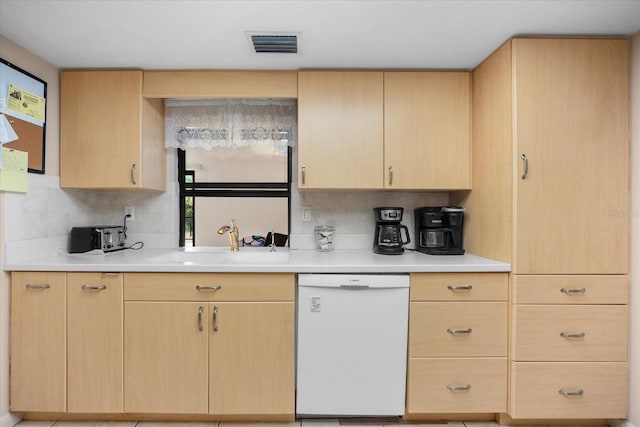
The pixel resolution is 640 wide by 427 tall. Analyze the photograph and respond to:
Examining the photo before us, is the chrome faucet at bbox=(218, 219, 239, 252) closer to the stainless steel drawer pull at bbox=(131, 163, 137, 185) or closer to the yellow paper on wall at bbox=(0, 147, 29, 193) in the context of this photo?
the stainless steel drawer pull at bbox=(131, 163, 137, 185)

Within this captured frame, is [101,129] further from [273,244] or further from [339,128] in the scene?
[339,128]

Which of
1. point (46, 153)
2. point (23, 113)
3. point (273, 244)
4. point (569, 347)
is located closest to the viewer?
point (569, 347)

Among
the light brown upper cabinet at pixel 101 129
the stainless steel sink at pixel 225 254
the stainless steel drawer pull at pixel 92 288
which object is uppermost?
the light brown upper cabinet at pixel 101 129

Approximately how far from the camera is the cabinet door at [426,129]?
235cm

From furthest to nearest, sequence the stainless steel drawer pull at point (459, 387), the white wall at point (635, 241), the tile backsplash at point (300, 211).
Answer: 1. the tile backsplash at point (300, 211)
2. the stainless steel drawer pull at point (459, 387)
3. the white wall at point (635, 241)

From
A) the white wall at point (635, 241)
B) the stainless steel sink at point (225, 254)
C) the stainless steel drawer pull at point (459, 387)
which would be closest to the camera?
the white wall at point (635, 241)

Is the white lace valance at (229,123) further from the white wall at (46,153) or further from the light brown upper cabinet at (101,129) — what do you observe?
the white wall at (46,153)

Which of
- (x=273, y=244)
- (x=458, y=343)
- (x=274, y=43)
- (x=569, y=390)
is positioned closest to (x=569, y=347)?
(x=569, y=390)

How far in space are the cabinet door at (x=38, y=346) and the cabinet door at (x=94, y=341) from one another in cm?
5

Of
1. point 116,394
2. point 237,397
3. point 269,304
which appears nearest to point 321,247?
point 269,304

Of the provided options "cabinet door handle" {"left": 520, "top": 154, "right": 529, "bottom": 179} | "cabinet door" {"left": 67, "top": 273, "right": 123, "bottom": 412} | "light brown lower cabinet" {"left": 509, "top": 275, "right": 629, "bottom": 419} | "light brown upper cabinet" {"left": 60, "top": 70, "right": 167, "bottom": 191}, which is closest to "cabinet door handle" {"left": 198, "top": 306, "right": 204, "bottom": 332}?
"cabinet door" {"left": 67, "top": 273, "right": 123, "bottom": 412}

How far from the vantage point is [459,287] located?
1970mm

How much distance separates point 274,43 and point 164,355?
178cm

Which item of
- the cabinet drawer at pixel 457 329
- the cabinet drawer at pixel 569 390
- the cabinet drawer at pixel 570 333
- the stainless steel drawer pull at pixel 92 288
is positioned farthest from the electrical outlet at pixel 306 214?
the cabinet drawer at pixel 569 390
